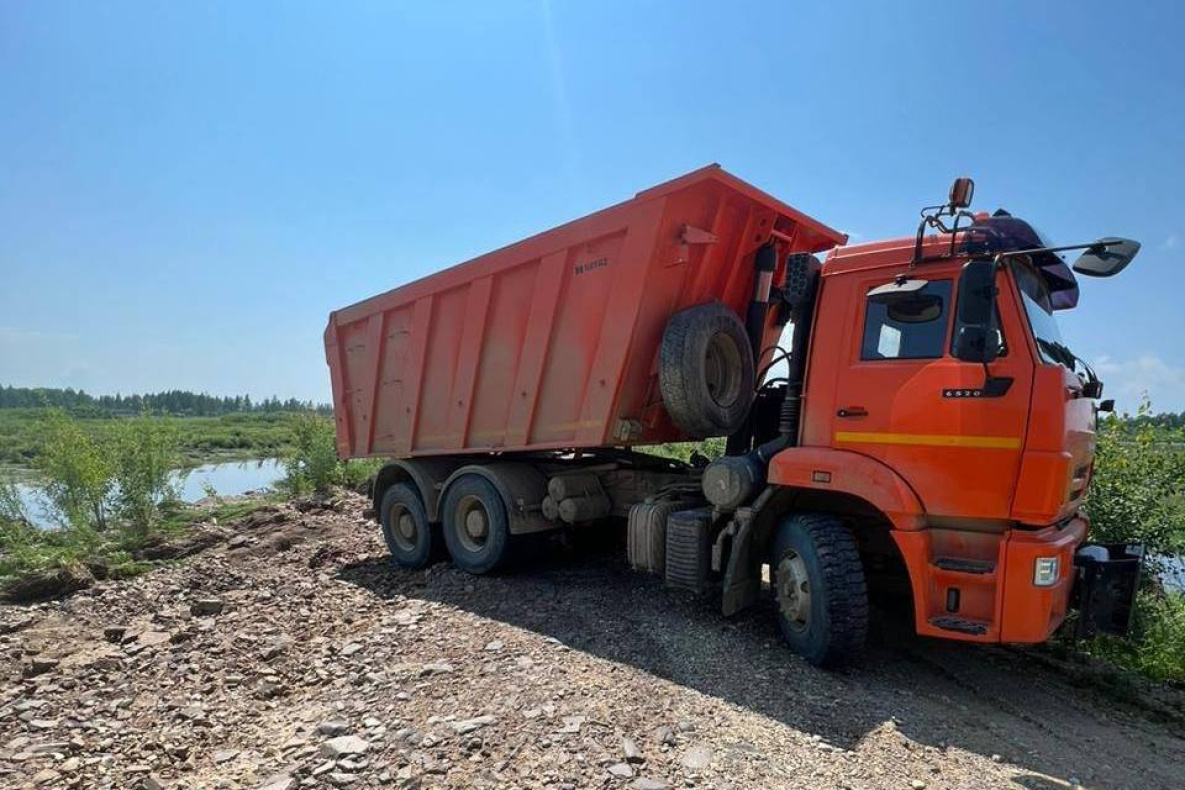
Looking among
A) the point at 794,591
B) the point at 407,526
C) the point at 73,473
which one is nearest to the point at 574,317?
the point at 794,591

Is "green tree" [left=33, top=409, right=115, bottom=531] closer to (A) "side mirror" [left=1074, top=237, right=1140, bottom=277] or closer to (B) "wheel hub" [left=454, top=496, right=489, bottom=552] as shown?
(B) "wheel hub" [left=454, top=496, right=489, bottom=552]

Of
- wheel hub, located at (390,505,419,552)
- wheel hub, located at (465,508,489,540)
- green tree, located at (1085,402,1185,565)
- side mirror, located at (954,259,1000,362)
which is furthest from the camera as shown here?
wheel hub, located at (390,505,419,552)

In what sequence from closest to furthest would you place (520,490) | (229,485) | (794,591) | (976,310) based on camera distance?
(976,310), (794,591), (520,490), (229,485)

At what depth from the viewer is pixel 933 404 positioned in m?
3.86

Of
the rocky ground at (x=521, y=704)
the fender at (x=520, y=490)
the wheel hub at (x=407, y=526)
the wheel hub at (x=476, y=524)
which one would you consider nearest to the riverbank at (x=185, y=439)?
the rocky ground at (x=521, y=704)

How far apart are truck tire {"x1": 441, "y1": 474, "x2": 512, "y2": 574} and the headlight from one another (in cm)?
413

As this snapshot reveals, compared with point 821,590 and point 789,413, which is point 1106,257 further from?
point 821,590

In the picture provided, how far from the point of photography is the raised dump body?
5105 mm

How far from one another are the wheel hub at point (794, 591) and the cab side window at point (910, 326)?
141 cm

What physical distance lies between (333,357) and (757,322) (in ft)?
17.1

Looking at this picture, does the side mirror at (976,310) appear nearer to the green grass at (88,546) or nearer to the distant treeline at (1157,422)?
the distant treeline at (1157,422)

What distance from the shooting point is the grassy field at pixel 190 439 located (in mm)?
Result: 10495

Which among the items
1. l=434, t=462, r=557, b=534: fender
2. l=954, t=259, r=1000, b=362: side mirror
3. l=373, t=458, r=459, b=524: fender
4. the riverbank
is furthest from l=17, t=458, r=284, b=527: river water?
l=954, t=259, r=1000, b=362: side mirror

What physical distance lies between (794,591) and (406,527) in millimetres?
4622
